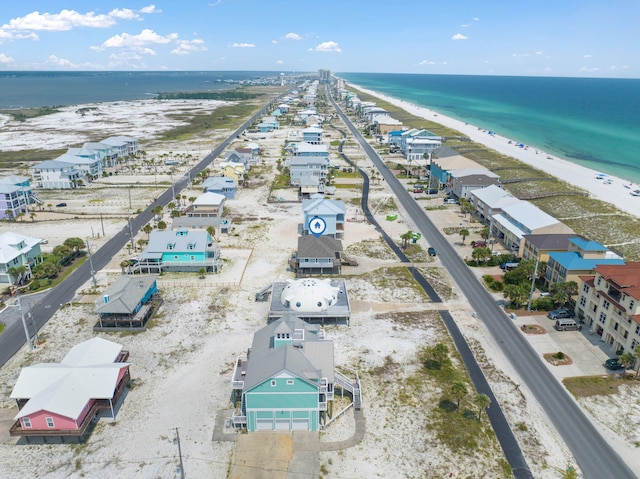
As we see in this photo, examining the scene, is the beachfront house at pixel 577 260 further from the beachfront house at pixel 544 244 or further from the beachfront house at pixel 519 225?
the beachfront house at pixel 519 225

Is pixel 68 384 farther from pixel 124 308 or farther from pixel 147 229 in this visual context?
pixel 147 229

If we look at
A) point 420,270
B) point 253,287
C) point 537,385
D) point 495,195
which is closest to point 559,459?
point 537,385

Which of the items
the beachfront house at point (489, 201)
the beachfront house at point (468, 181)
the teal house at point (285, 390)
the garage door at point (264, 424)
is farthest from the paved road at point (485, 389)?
the beachfront house at point (468, 181)

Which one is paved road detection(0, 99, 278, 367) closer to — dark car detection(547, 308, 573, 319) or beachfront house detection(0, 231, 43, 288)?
beachfront house detection(0, 231, 43, 288)

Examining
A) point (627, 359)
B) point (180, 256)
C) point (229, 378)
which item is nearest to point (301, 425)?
point (229, 378)

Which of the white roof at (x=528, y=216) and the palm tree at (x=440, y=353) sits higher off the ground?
the white roof at (x=528, y=216)

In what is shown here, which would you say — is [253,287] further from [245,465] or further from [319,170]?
[319,170]
